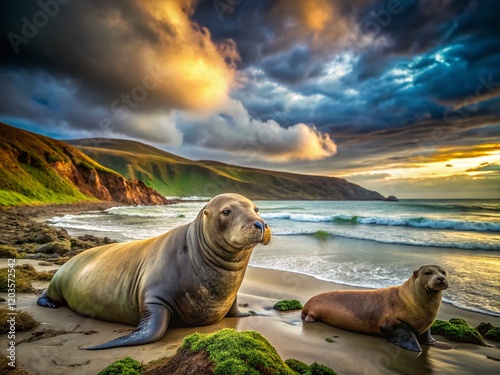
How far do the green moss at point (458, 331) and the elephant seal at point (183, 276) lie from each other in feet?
12.6

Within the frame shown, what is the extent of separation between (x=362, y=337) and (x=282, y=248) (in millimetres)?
10841

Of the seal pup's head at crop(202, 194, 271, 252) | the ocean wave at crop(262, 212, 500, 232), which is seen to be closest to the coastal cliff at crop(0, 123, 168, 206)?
the seal pup's head at crop(202, 194, 271, 252)

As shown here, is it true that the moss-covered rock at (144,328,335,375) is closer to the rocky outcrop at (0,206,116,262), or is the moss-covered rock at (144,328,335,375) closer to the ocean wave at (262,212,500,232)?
the rocky outcrop at (0,206,116,262)

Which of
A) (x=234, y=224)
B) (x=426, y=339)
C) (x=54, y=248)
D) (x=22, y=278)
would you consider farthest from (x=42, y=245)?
(x=426, y=339)

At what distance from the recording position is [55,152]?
62000 mm

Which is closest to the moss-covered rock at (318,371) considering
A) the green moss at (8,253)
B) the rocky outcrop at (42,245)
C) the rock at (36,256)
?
the rocky outcrop at (42,245)

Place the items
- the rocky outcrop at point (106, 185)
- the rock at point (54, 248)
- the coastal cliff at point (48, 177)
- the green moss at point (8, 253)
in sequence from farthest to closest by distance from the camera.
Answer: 1. the rocky outcrop at point (106, 185)
2. the coastal cliff at point (48, 177)
3. the rock at point (54, 248)
4. the green moss at point (8, 253)

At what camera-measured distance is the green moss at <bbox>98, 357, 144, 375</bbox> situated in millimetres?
2746

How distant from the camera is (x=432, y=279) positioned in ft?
17.0

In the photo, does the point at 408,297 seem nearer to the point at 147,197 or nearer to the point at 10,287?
the point at 10,287

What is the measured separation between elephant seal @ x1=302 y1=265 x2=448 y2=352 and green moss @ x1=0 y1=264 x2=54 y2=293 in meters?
5.94

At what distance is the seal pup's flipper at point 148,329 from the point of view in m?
3.66

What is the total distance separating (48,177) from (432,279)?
5931 centimetres

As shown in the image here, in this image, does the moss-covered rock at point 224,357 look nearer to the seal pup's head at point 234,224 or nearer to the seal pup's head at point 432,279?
the seal pup's head at point 234,224
